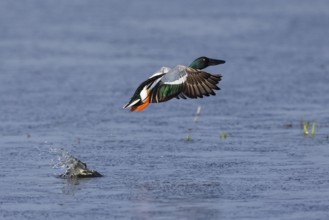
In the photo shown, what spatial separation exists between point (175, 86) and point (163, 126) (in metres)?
2.74

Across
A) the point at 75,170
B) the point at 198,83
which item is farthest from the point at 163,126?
the point at 75,170

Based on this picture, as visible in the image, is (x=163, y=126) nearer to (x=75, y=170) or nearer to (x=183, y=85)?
(x=183, y=85)

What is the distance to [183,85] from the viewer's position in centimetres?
901

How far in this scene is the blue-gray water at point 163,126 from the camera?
7.77 metres

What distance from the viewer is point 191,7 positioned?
1272 inches

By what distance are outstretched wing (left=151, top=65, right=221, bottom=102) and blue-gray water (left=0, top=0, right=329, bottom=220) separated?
0.74 m

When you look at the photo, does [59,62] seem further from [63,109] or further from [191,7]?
[191,7]

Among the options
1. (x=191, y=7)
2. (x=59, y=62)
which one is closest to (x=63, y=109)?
(x=59, y=62)

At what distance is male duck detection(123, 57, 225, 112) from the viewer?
897cm

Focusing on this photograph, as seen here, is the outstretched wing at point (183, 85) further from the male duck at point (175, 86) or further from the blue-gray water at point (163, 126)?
the blue-gray water at point (163, 126)

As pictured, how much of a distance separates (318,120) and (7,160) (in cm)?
431

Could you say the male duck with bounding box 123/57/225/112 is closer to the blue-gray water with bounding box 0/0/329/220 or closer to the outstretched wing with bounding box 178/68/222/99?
the outstretched wing with bounding box 178/68/222/99

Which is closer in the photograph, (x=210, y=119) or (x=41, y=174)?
(x=41, y=174)

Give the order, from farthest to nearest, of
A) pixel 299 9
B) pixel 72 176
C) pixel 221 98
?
pixel 299 9 → pixel 221 98 → pixel 72 176
